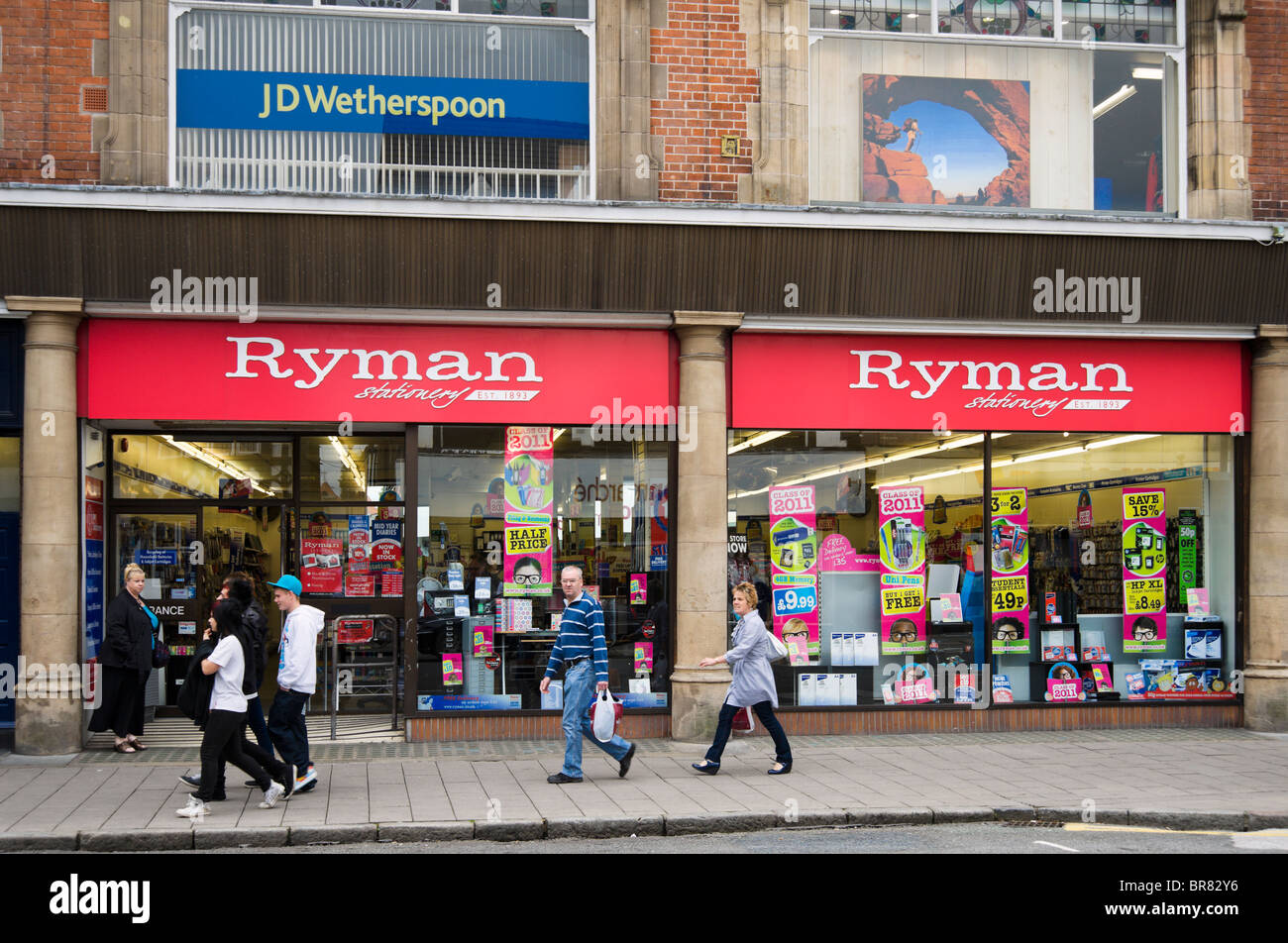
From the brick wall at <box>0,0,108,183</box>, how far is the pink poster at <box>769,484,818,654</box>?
769 cm

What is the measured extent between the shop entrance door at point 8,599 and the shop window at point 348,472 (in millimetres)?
2962

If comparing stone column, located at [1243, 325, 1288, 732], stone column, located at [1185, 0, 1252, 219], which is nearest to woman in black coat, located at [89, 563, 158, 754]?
stone column, located at [1243, 325, 1288, 732]

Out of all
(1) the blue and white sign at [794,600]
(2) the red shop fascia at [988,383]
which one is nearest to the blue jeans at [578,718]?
(1) the blue and white sign at [794,600]

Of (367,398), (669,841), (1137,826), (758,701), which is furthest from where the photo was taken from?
(367,398)

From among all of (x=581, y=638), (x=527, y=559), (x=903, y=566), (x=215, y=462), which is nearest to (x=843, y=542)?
(x=903, y=566)

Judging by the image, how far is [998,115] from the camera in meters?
13.9

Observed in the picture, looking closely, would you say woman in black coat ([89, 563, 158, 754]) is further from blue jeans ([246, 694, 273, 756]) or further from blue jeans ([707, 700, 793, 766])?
blue jeans ([707, 700, 793, 766])

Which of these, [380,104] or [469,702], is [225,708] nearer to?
[469,702]

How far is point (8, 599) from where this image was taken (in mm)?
12828

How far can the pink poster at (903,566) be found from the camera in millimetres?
13758

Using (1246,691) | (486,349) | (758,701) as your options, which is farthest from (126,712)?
(1246,691)

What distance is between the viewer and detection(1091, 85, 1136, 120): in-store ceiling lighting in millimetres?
14102

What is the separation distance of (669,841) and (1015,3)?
10.2 metres

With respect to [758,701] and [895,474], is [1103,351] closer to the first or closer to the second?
[895,474]
